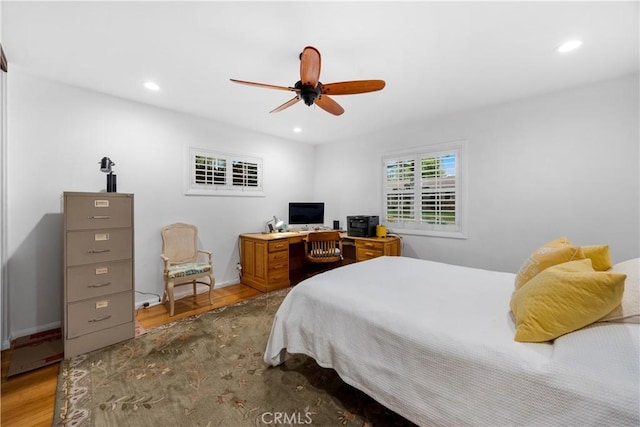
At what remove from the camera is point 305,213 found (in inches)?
183

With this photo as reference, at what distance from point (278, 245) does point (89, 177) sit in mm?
2389

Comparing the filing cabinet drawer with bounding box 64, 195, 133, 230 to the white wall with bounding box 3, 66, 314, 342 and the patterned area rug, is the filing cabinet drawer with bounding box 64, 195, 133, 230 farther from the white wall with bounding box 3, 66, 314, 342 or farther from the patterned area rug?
the patterned area rug

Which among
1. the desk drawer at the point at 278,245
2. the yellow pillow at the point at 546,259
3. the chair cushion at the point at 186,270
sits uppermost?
the yellow pillow at the point at 546,259

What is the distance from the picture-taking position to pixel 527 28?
1.86m

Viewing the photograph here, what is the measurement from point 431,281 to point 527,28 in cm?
200

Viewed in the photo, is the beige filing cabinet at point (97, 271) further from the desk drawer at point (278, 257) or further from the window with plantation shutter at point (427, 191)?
the window with plantation shutter at point (427, 191)

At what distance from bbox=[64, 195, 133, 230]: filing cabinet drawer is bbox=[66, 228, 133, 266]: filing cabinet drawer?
60 millimetres

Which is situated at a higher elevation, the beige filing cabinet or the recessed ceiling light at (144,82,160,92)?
the recessed ceiling light at (144,82,160,92)

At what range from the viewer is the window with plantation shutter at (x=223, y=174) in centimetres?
374

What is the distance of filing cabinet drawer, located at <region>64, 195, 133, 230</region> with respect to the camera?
7.09 ft

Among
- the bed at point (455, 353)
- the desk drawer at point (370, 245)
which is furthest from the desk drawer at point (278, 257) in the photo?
the bed at point (455, 353)

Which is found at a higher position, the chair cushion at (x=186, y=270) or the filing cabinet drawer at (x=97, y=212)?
the filing cabinet drawer at (x=97, y=212)

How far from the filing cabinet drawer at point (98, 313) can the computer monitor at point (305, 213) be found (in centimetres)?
263

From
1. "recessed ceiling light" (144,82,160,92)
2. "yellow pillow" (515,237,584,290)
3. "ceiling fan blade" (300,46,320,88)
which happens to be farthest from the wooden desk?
"ceiling fan blade" (300,46,320,88)
